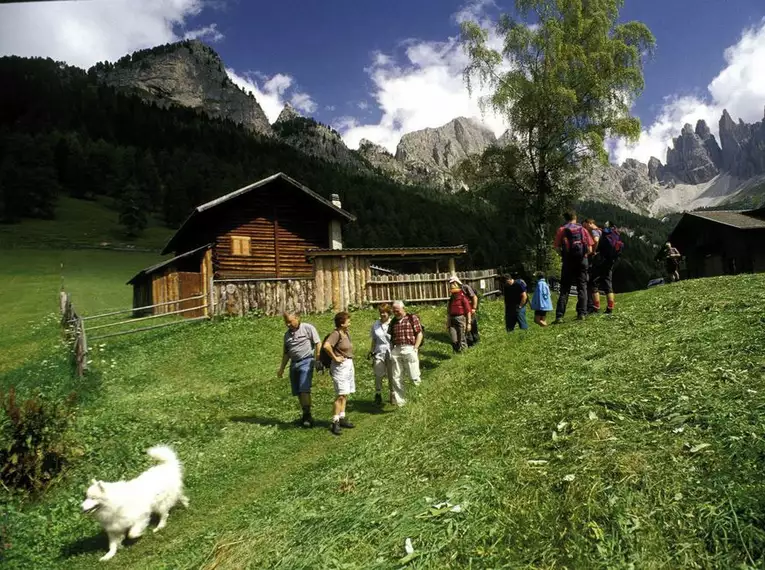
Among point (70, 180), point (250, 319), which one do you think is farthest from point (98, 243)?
point (250, 319)

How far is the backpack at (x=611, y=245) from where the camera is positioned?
11.4 meters

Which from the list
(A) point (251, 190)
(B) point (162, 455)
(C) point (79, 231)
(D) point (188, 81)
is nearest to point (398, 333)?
(B) point (162, 455)

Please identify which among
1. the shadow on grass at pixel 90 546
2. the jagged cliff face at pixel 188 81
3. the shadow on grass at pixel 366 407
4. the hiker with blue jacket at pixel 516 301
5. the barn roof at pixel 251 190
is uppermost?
the jagged cliff face at pixel 188 81

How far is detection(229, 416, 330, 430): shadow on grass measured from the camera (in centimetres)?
998

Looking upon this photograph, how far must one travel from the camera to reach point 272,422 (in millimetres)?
10398

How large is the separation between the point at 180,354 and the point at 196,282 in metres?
9.49

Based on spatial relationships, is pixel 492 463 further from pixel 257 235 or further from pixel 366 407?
pixel 257 235

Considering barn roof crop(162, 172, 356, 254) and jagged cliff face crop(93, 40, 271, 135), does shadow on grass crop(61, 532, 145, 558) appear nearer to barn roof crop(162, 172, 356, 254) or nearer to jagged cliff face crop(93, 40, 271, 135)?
barn roof crop(162, 172, 356, 254)

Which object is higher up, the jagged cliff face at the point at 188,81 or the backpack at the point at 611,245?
the jagged cliff face at the point at 188,81

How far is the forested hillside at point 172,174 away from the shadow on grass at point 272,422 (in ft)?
189

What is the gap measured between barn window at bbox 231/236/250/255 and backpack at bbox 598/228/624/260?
2056 cm

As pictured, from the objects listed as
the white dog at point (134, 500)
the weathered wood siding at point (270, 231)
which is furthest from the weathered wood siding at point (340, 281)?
the white dog at point (134, 500)

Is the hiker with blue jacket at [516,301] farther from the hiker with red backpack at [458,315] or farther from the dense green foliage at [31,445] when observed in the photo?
the dense green foliage at [31,445]

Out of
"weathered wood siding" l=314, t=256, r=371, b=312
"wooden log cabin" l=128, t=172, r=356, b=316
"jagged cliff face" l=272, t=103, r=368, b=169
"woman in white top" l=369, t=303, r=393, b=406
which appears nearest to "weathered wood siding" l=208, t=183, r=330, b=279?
"wooden log cabin" l=128, t=172, r=356, b=316
